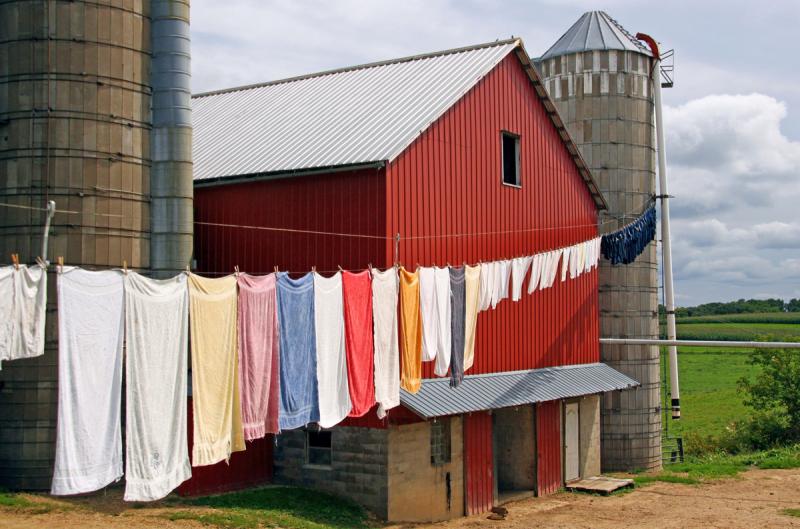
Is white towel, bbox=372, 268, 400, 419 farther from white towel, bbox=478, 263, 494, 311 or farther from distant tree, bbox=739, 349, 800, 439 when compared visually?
distant tree, bbox=739, 349, 800, 439

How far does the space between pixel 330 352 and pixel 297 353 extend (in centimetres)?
76

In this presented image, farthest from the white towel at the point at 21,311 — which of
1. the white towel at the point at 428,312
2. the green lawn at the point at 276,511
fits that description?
the white towel at the point at 428,312

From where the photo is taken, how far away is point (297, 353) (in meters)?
17.8

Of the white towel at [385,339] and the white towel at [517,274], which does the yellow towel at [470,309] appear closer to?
the white towel at [517,274]

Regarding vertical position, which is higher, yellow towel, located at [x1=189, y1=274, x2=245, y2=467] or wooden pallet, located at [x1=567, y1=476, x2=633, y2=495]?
yellow towel, located at [x1=189, y1=274, x2=245, y2=467]

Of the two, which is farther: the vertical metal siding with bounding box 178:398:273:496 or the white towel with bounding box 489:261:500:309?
the white towel with bounding box 489:261:500:309

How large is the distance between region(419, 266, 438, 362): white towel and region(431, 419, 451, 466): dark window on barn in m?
3.00

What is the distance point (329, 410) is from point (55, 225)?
651 cm

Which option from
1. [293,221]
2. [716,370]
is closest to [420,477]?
[293,221]

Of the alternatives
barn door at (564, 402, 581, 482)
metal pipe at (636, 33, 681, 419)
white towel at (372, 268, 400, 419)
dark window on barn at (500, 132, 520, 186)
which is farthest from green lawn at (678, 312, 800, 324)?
white towel at (372, 268, 400, 419)

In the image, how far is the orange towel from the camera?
65.3 feet

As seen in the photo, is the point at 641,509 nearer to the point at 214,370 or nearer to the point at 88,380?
the point at 214,370

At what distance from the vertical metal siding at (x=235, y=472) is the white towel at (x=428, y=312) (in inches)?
193

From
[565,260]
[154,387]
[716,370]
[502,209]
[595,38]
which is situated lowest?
[716,370]
